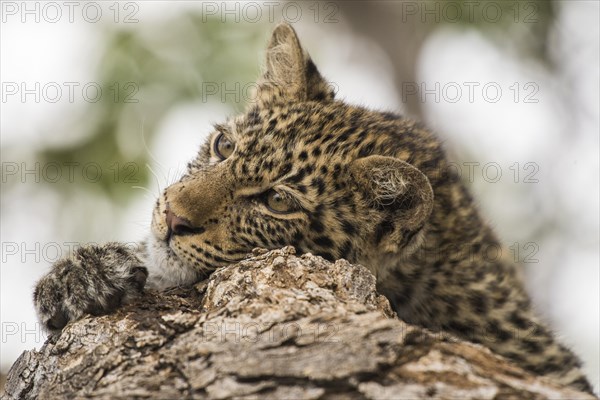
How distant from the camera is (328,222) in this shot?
679 centimetres

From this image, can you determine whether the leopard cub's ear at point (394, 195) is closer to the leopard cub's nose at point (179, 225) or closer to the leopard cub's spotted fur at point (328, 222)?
the leopard cub's spotted fur at point (328, 222)

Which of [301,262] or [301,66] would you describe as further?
[301,66]

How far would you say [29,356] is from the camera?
17.3 feet

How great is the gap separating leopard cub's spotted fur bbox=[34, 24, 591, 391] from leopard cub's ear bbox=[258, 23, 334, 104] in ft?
0.05

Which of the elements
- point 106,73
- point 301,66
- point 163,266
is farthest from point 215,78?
point 163,266

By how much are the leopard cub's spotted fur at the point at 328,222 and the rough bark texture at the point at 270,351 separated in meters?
0.67

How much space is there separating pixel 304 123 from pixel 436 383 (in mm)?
3636

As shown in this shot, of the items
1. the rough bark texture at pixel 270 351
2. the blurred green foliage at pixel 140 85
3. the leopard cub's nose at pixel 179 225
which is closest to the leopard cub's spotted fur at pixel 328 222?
the leopard cub's nose at pixel 179 225

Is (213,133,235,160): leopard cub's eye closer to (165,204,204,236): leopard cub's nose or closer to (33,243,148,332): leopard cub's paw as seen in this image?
(165,204,204,236): leopard cub's nose

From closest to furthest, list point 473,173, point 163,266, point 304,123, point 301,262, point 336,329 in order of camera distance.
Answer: point 336,329 → point 301,262 → point 163,266 → point 304,123 → point 473,173

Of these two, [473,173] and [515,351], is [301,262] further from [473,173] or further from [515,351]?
[473,173]

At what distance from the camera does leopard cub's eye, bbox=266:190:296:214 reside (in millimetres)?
6699

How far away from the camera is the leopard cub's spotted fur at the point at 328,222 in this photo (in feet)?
20.9

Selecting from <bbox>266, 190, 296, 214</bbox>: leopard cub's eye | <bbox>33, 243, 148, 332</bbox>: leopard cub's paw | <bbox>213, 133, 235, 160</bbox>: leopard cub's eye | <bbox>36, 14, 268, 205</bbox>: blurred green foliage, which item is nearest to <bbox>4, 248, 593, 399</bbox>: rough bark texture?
<bbox>33, 243, 148, 332</bbox>: leopard cub's paw
